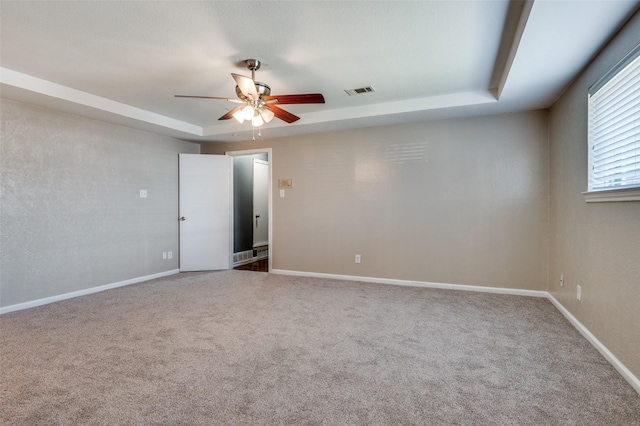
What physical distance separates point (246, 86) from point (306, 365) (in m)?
2.16

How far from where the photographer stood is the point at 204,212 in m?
5.61

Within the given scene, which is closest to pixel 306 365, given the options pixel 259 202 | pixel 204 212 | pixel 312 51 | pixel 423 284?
pixel 312 51

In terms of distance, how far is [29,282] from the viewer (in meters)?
3.63

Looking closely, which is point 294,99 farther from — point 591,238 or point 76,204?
point 76,204

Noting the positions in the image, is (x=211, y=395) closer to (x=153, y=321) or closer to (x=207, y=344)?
(x=207, y=344)

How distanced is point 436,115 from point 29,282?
512 cm

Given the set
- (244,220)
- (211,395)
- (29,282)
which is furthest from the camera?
(244,220)

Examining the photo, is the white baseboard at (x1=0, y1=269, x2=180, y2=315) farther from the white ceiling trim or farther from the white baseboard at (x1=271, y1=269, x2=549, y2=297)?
the white ceiling trim

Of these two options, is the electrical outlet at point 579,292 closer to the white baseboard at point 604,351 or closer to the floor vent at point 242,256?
the white baseboard at point 604,351

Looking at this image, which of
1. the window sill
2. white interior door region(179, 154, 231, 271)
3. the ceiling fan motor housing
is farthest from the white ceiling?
white interior door region(179, 154, 231, 271)

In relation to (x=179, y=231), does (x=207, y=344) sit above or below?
below

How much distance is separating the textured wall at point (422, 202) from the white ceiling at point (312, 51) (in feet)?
1.54

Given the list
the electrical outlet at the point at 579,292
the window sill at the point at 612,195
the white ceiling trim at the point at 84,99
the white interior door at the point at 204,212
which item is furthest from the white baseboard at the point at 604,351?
the white ceiling trim at the point at 84,99

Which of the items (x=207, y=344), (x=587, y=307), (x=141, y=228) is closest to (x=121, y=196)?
(x=141, y=228)
